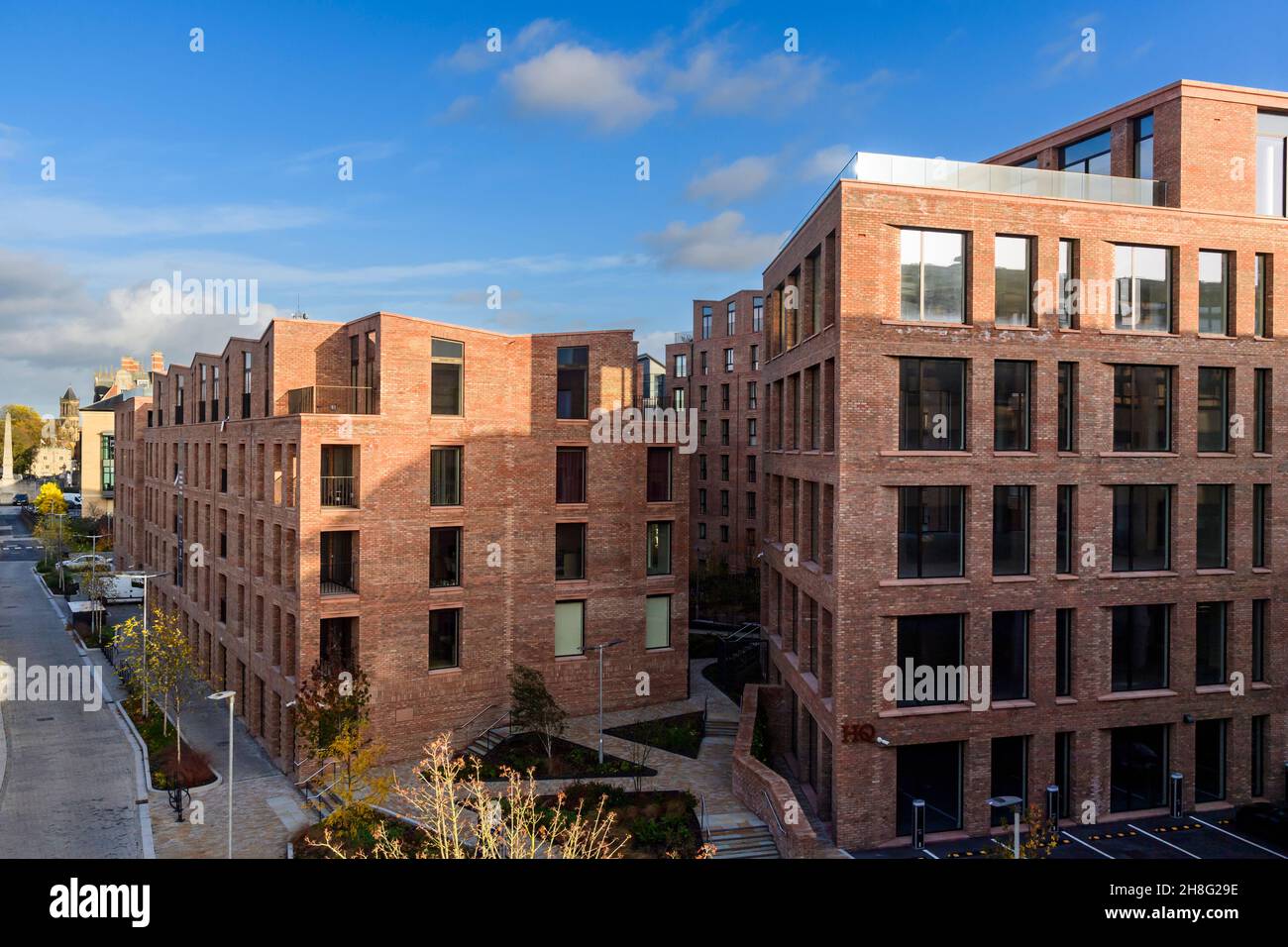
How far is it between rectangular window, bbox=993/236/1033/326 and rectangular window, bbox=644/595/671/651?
1829 cm

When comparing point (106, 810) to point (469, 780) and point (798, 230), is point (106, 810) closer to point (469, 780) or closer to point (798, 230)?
point (469, 780)

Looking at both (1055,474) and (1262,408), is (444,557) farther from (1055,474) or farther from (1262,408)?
(1262,408)

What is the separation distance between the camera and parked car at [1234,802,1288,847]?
968 inches

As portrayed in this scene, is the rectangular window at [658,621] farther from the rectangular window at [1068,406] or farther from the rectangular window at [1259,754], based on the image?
the rectangular window at [1259,754]

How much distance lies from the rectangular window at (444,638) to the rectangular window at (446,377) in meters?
7.40

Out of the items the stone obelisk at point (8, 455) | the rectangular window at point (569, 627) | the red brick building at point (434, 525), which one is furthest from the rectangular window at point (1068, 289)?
the stone obelisk at point (8, 455)

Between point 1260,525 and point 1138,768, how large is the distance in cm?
865

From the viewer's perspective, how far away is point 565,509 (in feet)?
116

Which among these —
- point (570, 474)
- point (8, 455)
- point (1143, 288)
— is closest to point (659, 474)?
point (570, 474)

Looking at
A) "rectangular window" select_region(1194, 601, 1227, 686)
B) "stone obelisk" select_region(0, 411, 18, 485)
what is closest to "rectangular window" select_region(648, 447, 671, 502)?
"rectangular window" select_region(1194, 601, 1227, 686)

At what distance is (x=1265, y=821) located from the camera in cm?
2488

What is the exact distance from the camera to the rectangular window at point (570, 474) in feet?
117
